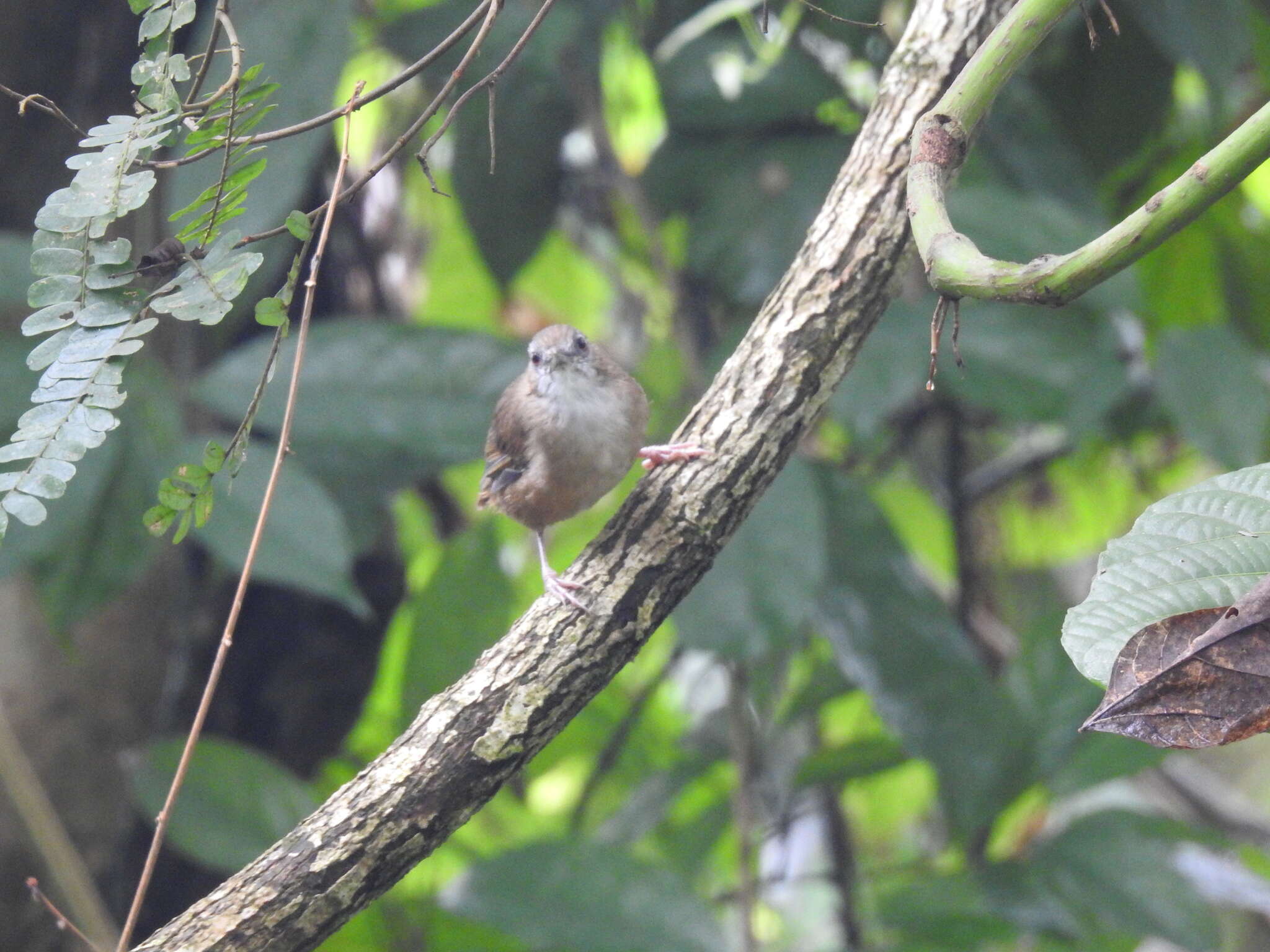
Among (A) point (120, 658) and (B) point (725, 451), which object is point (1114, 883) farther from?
(A) point (120, 658)

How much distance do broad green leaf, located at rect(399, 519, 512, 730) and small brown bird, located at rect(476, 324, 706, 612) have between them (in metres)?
0.33

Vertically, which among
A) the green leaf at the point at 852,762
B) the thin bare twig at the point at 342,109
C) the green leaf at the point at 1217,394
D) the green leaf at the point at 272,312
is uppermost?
the thin bare twig at the point at 342,109

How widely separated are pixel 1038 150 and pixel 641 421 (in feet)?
6.14

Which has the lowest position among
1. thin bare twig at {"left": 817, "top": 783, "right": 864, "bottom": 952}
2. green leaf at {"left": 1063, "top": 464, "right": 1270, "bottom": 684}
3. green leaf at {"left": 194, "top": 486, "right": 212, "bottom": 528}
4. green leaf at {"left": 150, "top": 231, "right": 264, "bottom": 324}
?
thin bare twig at {"left": 817, "top": 783, "right": 864, "bottom": 952}

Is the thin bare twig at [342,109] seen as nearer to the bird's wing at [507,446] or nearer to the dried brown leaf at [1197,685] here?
the dried brown leaf at [1197,685]

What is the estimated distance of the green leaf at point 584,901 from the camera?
320 cm

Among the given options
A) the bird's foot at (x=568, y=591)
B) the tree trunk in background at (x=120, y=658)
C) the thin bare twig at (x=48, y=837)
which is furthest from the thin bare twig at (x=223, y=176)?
the tree trunk in background at (x=120, y=658)

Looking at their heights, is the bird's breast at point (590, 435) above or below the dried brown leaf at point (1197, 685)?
above

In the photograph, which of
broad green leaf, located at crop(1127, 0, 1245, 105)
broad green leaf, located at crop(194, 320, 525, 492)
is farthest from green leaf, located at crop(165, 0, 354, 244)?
broad green leaf, located at crop(1127, 0, 1245, 105)

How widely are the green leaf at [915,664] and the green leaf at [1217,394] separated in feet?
2.90

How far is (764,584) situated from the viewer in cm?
327

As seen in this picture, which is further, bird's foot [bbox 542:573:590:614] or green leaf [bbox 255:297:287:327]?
bird's foot [bbox 542:573:590:614]

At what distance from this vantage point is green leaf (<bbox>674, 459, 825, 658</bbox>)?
3.22m

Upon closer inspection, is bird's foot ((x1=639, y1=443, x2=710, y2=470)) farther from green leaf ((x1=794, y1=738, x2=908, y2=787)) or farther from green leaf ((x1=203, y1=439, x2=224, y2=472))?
green leaf ((x1=794, y1=738, x2=908, y2=787))
